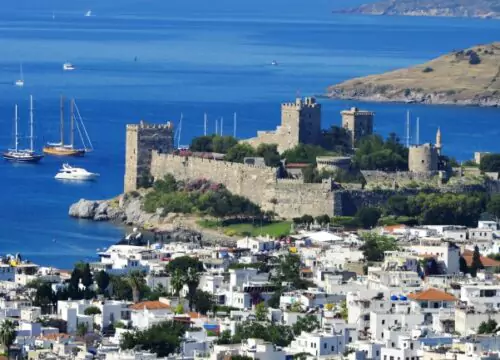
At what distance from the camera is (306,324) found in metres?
43.2

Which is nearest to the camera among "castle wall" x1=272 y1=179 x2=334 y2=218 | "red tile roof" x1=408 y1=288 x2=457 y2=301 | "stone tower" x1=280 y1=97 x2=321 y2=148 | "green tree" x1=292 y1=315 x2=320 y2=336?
"green tree" x1=292 y1=315 x2=320 y2=336

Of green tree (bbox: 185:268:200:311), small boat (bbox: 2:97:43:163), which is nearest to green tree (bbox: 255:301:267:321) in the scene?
green tree (bbox: 185:268:200:311)

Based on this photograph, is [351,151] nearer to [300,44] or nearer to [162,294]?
[162,294]

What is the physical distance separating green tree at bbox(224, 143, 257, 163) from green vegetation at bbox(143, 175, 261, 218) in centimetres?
115

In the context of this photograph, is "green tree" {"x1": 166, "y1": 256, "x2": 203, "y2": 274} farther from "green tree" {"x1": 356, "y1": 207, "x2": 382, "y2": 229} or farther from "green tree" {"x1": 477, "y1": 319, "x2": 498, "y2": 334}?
"green tree" {"x1": 356, "y1": 207, "x2": 382, "y2": 229}

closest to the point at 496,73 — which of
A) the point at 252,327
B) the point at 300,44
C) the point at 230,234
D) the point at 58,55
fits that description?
the point at 58,55

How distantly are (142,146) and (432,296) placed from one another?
32429 mm

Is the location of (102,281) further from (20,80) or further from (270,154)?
(20,80)

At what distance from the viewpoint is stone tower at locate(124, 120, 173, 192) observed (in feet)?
252

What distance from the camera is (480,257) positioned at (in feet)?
180

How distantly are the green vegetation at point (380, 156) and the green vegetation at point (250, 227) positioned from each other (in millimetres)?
4836

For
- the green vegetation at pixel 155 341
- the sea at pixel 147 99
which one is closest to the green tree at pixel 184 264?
the sea at pixel 147 99

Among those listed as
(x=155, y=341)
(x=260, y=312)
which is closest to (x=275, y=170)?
(x=260, y=312)

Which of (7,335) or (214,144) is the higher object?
(214,144)
